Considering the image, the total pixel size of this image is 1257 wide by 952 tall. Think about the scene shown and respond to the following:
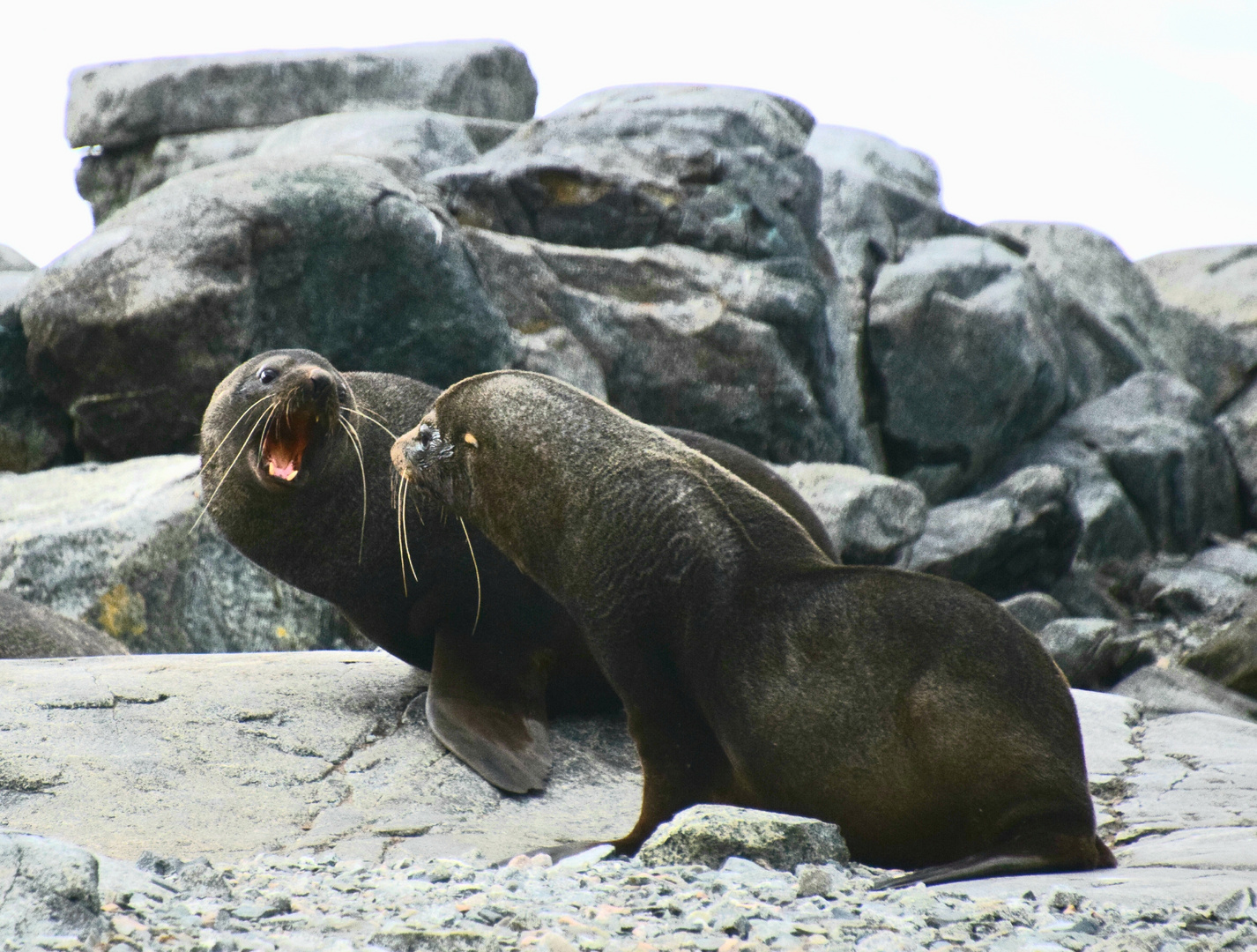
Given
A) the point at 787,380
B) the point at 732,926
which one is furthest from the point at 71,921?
the point at 787,380

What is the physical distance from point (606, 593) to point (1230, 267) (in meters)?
22.6

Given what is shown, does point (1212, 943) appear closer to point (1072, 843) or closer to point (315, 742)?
point (1072, 843)

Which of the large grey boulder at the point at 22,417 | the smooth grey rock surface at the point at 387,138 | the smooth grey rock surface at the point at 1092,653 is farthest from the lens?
the smooth grey rock surface at the point at 387,138

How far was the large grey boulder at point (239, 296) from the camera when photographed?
34.0 feet

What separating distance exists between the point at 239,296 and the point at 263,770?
638cm

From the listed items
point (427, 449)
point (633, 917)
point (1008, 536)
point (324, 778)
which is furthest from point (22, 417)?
point (1008, 536)

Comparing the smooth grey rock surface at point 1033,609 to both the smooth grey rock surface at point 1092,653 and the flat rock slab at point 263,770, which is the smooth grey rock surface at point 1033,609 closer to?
the smooth grey rock surface at point 1092,653

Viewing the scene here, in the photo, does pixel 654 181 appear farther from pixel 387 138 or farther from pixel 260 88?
pixel 260 88

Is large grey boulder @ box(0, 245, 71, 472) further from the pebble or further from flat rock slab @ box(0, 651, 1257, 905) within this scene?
the pebble

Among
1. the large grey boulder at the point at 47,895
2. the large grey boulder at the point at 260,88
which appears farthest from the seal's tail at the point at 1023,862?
the large grey boulder at the point at 260,88

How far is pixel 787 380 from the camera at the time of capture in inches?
529

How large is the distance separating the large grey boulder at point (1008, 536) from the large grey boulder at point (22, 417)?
29.2 feet

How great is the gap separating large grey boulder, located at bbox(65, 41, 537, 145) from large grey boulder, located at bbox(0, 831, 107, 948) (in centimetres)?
1782

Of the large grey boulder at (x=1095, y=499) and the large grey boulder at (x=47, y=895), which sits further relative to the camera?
the large grey boulder at (x=1095, y=499)
